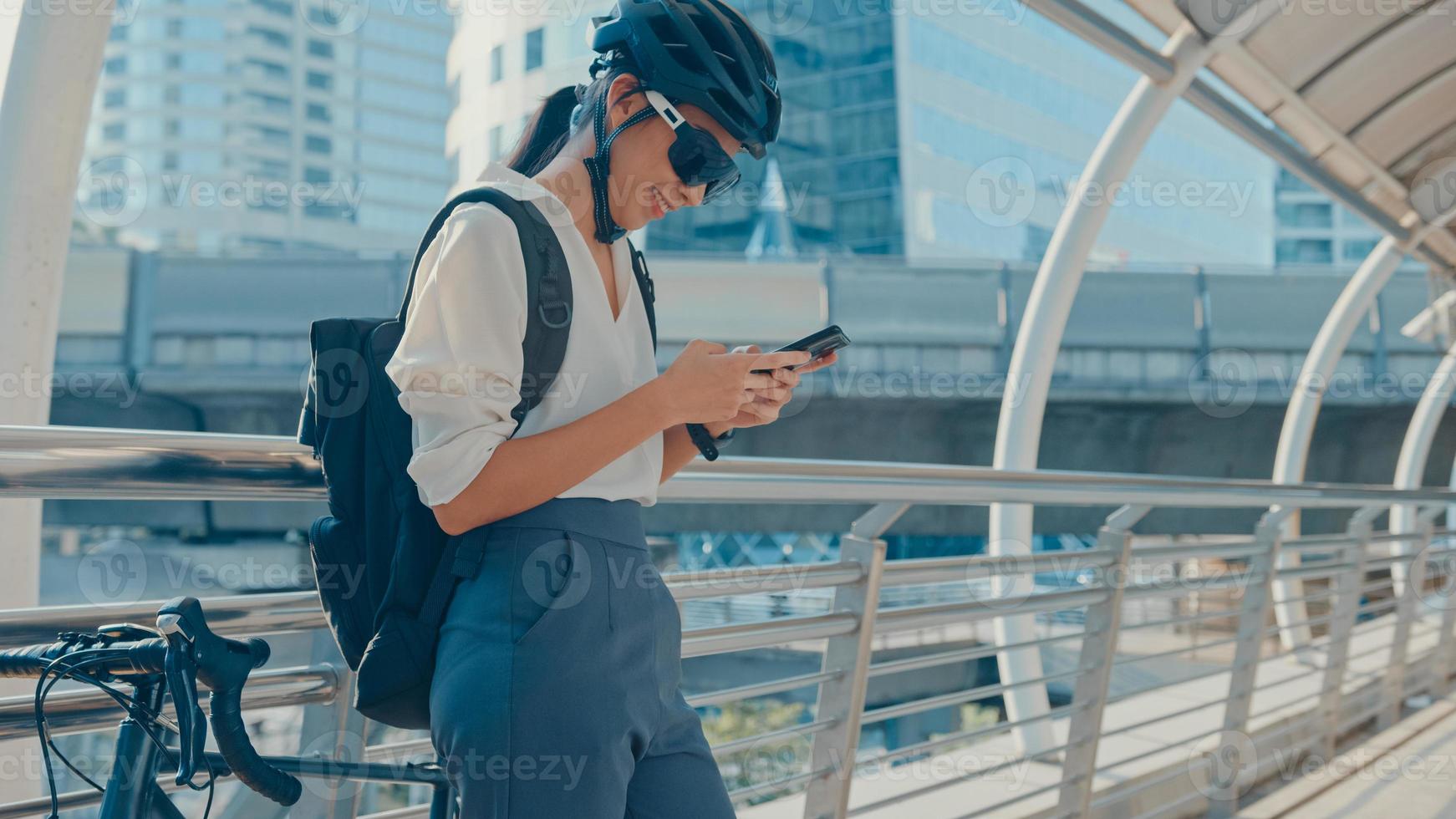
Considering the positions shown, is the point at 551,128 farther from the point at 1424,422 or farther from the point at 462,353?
the point at 1424,422

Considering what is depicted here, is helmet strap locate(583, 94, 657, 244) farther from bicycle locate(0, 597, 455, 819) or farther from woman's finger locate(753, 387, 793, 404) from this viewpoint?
bicycle locate(0, 597, 455, 819)

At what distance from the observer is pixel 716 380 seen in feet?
4.52

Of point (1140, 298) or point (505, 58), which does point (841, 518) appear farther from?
point (505, 58)

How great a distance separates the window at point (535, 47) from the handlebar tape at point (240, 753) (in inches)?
1335

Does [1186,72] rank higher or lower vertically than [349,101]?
lower

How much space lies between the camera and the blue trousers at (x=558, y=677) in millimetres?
1235

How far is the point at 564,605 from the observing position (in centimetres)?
129

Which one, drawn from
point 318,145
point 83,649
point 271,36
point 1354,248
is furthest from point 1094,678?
point 1354,248

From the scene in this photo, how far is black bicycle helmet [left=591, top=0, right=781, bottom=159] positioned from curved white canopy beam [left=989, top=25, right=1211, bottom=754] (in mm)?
4464

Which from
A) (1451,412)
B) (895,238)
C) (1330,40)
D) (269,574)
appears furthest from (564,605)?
(895,238)

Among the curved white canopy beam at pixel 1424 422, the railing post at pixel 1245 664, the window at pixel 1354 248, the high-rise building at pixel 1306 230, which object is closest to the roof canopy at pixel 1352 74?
the railing post at pixel 1245 664

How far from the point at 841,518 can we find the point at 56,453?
35.5 feet

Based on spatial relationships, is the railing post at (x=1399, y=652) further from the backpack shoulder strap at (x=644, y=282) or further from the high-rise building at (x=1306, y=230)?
the high-rise building at (x=1306, y=230)

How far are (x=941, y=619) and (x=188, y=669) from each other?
204cm
